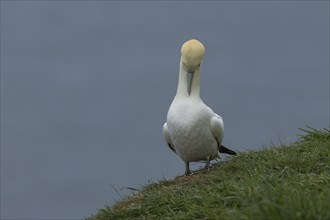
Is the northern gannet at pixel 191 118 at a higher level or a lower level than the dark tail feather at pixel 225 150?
higher

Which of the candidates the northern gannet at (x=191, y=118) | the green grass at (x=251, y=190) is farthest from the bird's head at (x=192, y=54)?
the green grass at (x=251, y=190)

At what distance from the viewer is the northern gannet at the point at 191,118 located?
A: 11.0 m

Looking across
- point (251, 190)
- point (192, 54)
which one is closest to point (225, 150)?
point (192, 54)

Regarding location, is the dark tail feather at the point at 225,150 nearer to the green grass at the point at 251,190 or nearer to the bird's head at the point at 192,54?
the green grass at the point at 251,190

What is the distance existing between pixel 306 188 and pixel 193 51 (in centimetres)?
313

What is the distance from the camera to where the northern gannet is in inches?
434

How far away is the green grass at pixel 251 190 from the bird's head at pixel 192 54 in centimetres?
154

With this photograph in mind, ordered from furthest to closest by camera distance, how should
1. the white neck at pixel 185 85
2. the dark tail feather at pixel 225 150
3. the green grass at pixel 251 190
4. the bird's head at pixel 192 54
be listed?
the dark tail feather at pixel 225 150 < the white neck at pixel 185 85 < the bird's head at pixel 192 54 < the green grass at pixel 251 190

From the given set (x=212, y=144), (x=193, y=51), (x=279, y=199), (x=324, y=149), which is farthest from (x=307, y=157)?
(x=279, y=199)

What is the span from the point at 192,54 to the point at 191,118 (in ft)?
2.98

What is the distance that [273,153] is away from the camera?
38.4 ft

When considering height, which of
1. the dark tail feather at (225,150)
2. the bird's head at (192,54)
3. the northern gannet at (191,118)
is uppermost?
the bird's head at (192,54)

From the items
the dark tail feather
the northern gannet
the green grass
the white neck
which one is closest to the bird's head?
the northern gannet

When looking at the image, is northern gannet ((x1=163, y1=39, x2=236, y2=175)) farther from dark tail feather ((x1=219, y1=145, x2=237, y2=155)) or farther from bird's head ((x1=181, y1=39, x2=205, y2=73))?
dark tail feather ((x1=219, y1=145, x2=237, y2=155))
